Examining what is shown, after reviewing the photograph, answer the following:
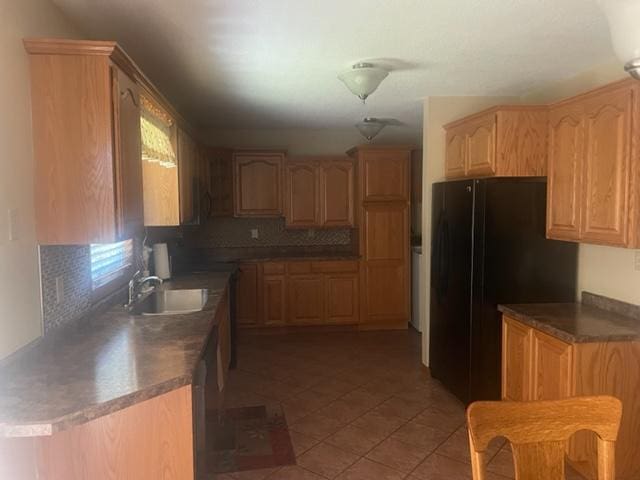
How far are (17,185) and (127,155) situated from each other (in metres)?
0.48

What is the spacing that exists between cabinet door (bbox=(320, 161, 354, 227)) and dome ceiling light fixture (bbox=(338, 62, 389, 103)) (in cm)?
245

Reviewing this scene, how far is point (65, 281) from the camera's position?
2188 mm

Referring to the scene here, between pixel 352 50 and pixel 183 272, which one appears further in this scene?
pixel 183 272

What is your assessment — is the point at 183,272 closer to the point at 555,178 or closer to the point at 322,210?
the point at 322,210

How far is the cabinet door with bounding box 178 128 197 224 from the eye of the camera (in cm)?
379

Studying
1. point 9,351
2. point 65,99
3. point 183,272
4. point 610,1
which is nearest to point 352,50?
point 610,1

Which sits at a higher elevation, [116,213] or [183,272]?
[116,213]

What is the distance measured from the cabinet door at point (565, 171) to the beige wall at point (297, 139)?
2.91 meters

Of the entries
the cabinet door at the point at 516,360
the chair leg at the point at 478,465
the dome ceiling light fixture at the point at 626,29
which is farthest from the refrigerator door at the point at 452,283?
the chair leg at the point at 478,465

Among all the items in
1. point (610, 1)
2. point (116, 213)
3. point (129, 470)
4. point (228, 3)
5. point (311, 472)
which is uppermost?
point (228, 3)

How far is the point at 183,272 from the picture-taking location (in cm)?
465

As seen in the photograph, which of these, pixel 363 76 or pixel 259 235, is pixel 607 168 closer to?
pixel 363 76

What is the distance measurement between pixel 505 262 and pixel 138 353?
2.30 meters

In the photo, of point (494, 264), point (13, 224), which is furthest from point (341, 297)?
point (13, 224)
